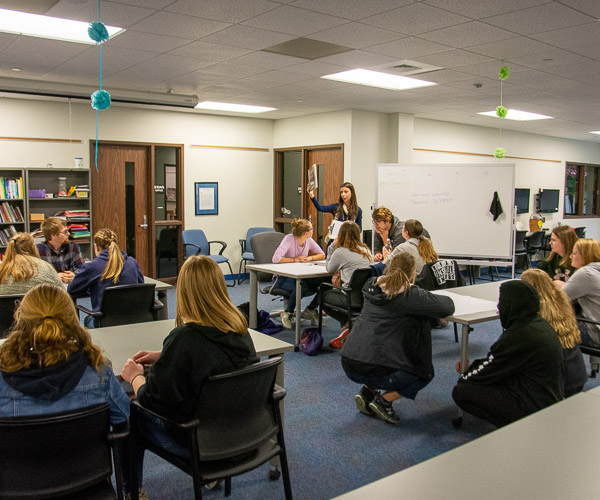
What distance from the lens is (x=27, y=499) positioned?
1.82m

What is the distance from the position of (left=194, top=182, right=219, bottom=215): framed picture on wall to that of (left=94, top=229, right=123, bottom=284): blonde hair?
4.70m

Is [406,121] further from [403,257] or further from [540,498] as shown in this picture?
[540,498]

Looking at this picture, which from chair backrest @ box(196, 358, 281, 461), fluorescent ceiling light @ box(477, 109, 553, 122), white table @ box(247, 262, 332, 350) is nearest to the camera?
chair backrest @ box(196, 358, 281, 461)

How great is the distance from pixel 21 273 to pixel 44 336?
1863 millimetres

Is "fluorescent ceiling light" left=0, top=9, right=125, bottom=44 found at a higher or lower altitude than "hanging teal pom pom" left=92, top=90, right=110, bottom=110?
higher

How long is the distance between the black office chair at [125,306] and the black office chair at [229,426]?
161cm

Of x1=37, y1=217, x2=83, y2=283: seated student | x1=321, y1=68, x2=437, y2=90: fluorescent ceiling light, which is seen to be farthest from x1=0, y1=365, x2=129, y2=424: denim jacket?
x1=321, y1=68, x2=437, y2=90: fluorescent ceiling light

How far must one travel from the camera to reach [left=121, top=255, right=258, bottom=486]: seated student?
82.7 inches

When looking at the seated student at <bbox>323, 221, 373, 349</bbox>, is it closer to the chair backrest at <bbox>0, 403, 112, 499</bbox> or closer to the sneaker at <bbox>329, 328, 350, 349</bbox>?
the sneaker at <bbox>329, 328, 350, 349</bbox>

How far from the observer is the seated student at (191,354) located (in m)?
2.10

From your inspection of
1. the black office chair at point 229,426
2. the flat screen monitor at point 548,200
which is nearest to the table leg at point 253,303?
the black office chair at point 229,426

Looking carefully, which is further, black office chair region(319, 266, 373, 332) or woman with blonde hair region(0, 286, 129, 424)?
black office chair region(319, 266, 373, 332)

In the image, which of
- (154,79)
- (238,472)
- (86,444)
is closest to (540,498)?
(238,472)

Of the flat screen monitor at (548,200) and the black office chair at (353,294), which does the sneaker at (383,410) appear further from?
the flat screen monitor at (548,200)
